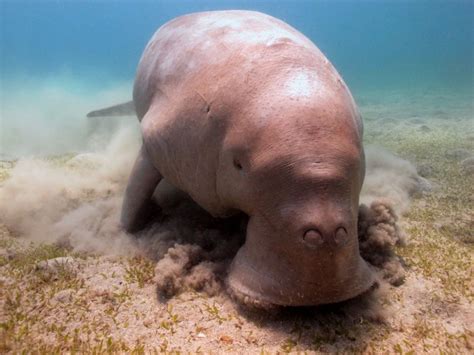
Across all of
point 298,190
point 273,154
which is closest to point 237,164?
point 273,154

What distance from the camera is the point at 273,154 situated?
2.62m

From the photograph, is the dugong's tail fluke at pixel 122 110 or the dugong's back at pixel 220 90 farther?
the dugong's tail fluke at pixel 122 110

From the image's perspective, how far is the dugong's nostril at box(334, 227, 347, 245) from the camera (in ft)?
8.23

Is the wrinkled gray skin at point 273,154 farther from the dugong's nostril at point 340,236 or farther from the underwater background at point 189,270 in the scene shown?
the underwater background at point 189,270

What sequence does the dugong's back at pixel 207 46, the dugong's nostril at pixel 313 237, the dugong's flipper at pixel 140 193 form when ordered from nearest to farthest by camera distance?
1. the dugong's nostril at pixel 313 237
2. the dugong's back at pixel 207 46
3. the dugong's flipper at pixel 140 193

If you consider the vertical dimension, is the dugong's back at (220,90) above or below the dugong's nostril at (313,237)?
above

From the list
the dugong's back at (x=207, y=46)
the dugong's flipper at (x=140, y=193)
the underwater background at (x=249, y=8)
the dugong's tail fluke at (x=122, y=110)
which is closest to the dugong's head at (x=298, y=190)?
the dugong's back at (x=207, y=46)

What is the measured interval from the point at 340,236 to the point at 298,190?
1.40ft

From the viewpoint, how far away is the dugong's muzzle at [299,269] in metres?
2.55

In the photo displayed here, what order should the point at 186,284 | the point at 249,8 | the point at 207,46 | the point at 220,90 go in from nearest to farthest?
the point at 220,90 < the point at 186,284 < the point at 207,46 < the point at 249,8

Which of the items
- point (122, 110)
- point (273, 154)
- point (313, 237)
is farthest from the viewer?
point (122, 110)

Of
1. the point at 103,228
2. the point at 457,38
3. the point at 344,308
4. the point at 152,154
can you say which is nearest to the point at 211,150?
the point at 152,154

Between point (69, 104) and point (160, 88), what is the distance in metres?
21.6

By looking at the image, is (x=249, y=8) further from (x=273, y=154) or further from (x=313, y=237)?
(x=313, y=237)
